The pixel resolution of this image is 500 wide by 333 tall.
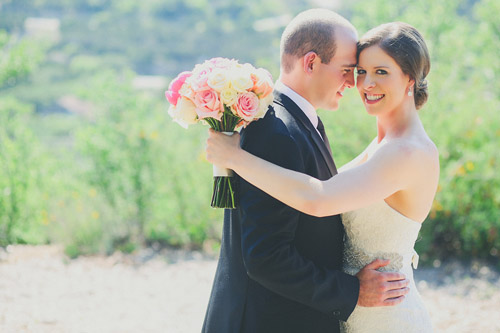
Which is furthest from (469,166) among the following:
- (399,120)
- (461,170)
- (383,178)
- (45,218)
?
(45,218)

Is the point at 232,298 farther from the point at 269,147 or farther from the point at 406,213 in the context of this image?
the point at 406,213

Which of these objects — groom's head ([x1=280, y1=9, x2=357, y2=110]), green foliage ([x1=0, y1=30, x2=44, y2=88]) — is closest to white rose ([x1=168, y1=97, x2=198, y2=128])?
groom's head ([x1=280, y1=9, x2=357, y2=110])

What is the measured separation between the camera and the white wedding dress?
2631 mm

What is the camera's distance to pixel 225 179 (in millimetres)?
2441

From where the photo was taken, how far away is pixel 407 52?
256cm

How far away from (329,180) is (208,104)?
579 mm

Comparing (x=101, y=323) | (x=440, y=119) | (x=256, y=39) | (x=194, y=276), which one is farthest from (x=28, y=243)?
(x=256, y=39)

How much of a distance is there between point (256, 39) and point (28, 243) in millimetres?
27398

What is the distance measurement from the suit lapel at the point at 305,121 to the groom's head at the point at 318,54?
0.30ft

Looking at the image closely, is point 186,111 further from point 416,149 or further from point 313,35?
point 416,149

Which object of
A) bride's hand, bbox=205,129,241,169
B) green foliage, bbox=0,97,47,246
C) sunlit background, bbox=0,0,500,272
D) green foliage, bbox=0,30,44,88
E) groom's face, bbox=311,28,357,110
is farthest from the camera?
green foliage, bbox=0,30,44,88

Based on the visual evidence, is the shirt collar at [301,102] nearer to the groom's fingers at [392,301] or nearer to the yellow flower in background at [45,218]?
the groom's fingers at [392,301]

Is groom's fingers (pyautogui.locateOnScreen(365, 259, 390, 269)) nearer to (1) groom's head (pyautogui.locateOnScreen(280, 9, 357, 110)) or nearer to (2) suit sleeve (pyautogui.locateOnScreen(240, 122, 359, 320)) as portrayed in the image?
(2) suit sleeve (pyautogui.locateOnScreen(240, 122, 359, 320))

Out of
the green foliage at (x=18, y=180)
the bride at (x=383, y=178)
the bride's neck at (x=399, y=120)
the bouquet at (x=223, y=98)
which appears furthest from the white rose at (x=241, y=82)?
the green foliage at (x=18, y=180)
